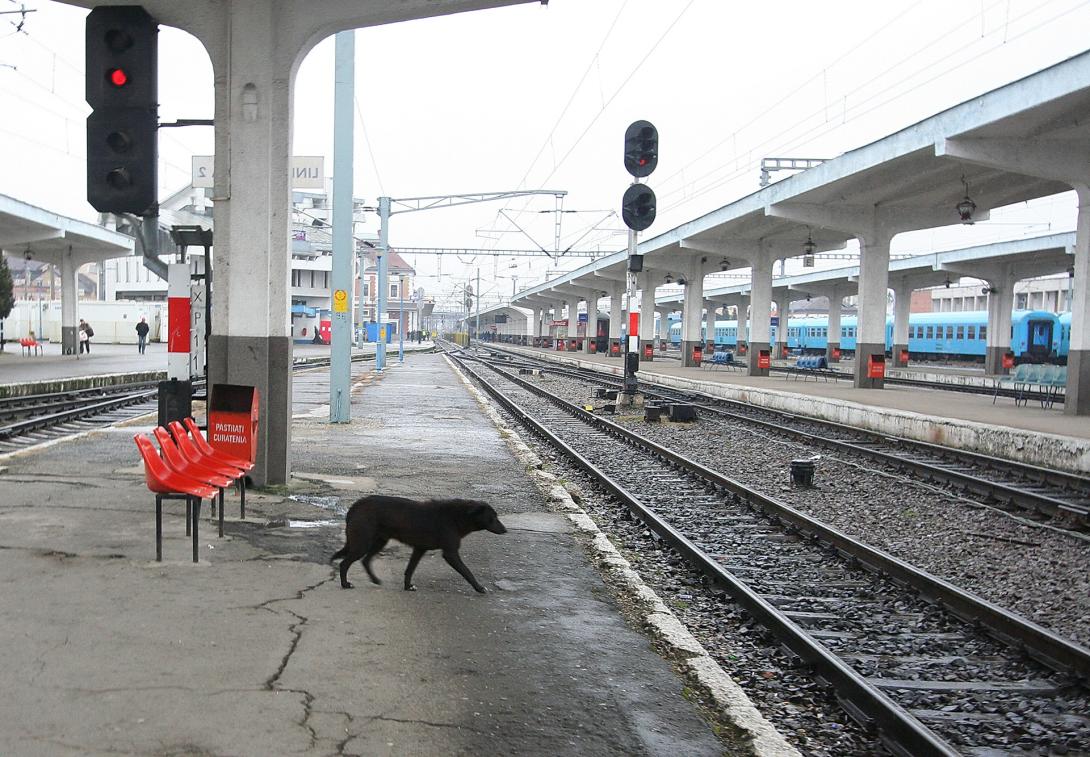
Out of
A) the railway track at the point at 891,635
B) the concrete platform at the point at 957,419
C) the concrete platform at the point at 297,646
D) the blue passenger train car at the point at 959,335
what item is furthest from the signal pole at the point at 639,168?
the blue passenger train car at the point at 959,335

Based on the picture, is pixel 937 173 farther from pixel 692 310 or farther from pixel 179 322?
pixel 692 310

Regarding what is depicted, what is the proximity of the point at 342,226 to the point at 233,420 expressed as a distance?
8760mm

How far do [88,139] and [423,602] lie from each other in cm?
387

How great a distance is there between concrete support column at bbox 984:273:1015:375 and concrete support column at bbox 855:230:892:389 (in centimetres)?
1616

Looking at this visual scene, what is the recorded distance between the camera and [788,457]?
14.6 metres

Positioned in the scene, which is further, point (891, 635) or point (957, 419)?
point (957, 419)

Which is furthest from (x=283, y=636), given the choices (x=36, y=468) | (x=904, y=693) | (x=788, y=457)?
(x=788, y=457)

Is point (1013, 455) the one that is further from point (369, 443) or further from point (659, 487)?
point (369, 443)

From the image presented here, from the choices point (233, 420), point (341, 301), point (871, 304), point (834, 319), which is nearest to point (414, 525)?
point (233, 420)

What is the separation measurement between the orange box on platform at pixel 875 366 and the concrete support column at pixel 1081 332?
31.5 ft

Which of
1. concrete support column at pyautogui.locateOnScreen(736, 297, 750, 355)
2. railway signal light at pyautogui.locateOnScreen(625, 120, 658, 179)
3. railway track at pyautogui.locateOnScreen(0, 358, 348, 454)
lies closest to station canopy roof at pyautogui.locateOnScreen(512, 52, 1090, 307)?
railway signal light at pyautogui.locateOnScreen(625, 120, 658, 179)

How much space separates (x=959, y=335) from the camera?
5434 centimetres

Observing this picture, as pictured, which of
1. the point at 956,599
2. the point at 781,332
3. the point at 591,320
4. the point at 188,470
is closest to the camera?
the point at 956,599

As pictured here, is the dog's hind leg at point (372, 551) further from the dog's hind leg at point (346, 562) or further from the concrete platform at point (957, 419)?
the concrete platform at point (957, 419)
